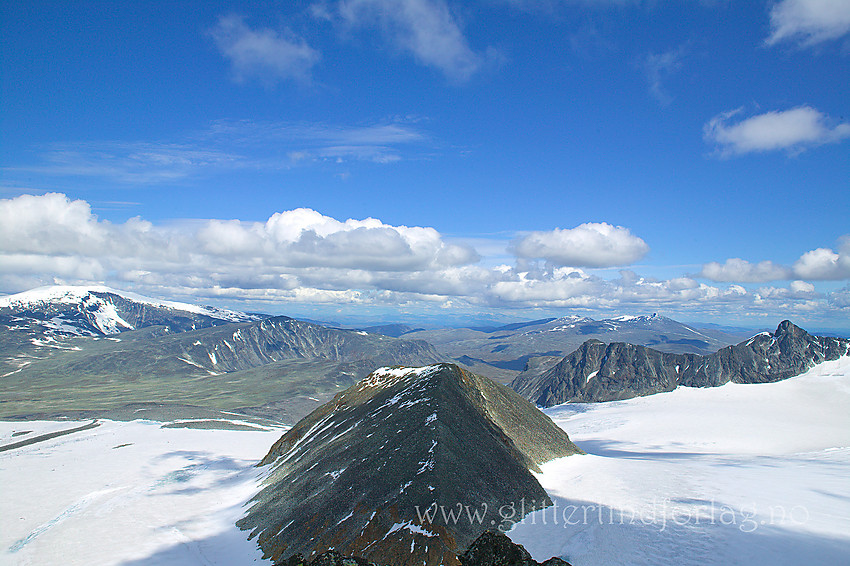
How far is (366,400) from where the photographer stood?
236 ft

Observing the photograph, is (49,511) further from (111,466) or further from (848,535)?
(848,535)

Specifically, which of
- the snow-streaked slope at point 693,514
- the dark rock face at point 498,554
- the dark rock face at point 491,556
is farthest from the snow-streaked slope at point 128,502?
the dark rock face at point 498,554

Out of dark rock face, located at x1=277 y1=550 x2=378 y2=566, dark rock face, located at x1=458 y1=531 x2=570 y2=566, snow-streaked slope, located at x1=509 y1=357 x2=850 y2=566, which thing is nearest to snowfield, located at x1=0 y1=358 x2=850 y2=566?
snow-streaked slope, located at x1=509 y1=357 x2=850 y2=566

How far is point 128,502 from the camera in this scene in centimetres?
5744

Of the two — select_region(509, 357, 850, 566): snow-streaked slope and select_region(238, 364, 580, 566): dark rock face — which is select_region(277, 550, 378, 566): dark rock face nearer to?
select_region(238, 364, 580, 566): dark rock face

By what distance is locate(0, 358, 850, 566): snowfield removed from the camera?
3045cm

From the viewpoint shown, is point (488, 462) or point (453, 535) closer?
point (453, 535)

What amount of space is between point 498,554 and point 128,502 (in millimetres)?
A: 64882

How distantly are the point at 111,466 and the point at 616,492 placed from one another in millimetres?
90799

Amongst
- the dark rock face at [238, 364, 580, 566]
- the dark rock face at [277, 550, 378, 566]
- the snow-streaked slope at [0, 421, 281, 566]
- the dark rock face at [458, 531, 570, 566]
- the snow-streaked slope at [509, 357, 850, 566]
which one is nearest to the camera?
the dark rock face at [277, 550, 378, 566]

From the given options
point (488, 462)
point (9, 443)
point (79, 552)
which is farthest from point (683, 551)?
point (9, 443)

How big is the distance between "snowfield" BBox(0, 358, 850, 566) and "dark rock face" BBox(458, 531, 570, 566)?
1808 centimetres

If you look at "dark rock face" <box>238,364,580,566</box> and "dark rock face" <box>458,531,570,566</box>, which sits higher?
"dark rock face" <box>458,531,570,566</box>

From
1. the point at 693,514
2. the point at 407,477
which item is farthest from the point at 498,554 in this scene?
the point at 693,514
